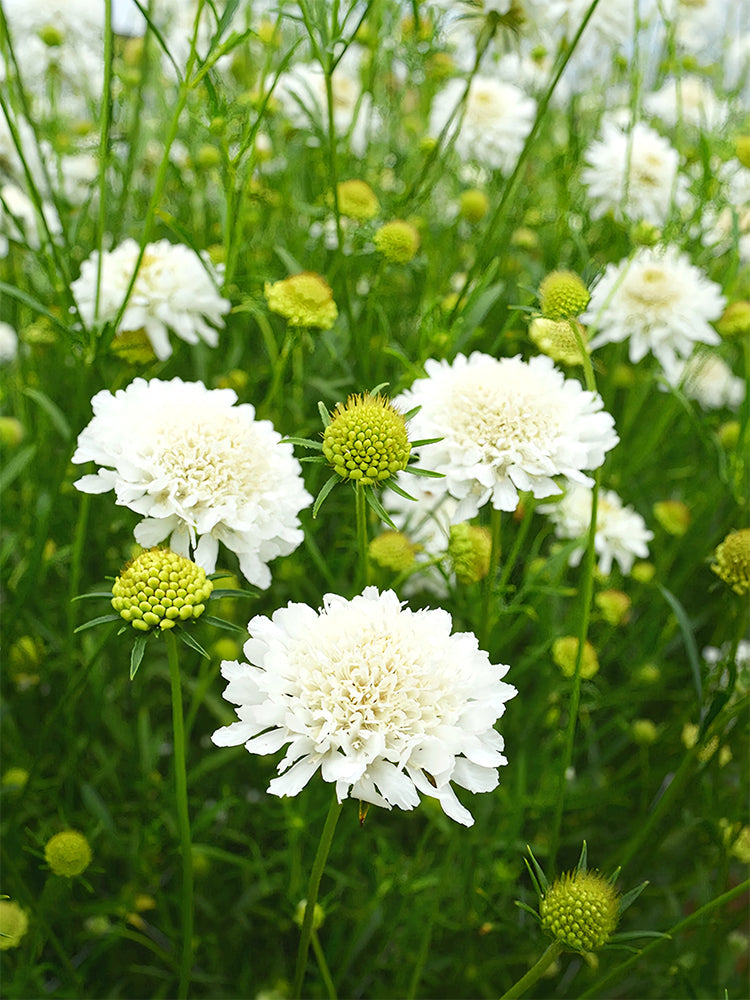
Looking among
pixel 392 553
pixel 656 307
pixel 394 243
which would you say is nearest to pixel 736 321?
pixel 656 307

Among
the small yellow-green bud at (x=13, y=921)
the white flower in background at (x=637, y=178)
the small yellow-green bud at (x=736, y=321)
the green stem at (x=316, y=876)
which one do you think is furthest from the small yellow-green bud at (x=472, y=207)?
the small yellow-green bud at (x=13, y=921)

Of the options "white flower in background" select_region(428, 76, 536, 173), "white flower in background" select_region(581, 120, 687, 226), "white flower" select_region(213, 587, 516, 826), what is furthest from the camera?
"white flower in background" select_region(428, 76, 536, 173)

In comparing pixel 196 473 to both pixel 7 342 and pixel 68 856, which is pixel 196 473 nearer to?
pixel 68 856

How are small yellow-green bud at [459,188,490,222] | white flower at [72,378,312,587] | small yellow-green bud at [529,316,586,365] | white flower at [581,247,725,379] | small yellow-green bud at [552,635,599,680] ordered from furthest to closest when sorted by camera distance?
small yellow-green bud at [459,188,490,222] → white flower at [581,247,725,379] → small yellow-green bud at [552,635,599,680] → small yellow-green bud at [529,316,586,365] → white flower at [72,378,312,587]

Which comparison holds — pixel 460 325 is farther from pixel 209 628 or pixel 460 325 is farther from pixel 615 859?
pixel 615 859

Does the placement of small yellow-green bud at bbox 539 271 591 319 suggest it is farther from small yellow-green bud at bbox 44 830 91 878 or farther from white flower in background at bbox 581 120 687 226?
white flower in background at bbox 581 120 687 226

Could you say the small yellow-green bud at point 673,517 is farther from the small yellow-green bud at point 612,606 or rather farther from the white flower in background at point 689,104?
the white flower in background at point 689,104

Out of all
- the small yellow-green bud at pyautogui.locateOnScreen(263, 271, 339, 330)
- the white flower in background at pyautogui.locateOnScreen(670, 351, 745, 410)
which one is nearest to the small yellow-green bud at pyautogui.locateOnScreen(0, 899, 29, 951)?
the small yellow-green bud at pyautogui.locateOnScreen(263, 271, 339, 330)
